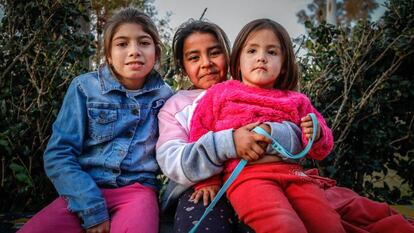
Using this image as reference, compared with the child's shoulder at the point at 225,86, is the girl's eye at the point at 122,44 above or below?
above

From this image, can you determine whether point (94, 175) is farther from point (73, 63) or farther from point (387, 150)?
point (387, 150)

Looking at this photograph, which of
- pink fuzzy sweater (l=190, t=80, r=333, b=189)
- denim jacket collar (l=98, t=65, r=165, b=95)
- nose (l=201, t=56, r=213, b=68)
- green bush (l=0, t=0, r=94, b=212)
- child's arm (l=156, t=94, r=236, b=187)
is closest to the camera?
child's arm (l=156, t=94, r=236, b=187)

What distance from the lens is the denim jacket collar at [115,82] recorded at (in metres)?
2.06

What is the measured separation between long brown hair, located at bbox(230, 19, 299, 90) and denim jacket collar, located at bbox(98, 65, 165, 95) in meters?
0.47

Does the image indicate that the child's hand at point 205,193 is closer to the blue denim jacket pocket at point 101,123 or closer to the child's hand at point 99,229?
the child's hand at point 99,229

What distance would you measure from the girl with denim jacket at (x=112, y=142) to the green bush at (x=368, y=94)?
1793 mm

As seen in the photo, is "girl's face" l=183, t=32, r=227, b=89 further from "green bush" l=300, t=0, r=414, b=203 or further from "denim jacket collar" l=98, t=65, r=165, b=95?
"green bush" l=300, t=0, r=414, b=203

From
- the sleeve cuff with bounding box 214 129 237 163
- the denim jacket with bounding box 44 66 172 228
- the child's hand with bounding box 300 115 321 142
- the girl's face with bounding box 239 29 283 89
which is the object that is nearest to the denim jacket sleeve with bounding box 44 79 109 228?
the denim jacket with bounding box 44 66 172 228

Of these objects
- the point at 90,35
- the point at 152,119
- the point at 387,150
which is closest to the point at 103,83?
the point at 152,119

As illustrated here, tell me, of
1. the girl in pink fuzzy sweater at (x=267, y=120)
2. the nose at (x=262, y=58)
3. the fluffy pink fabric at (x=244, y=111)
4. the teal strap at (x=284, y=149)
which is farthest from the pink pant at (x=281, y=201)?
the nose at (x=262, y=58)

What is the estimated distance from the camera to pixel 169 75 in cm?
344

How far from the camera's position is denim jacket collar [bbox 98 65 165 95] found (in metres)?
2.06

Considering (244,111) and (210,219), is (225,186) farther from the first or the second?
(244,111)

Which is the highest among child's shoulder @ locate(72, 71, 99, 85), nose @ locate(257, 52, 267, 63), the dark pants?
nose @ locate(257, 52, 267, 63)
